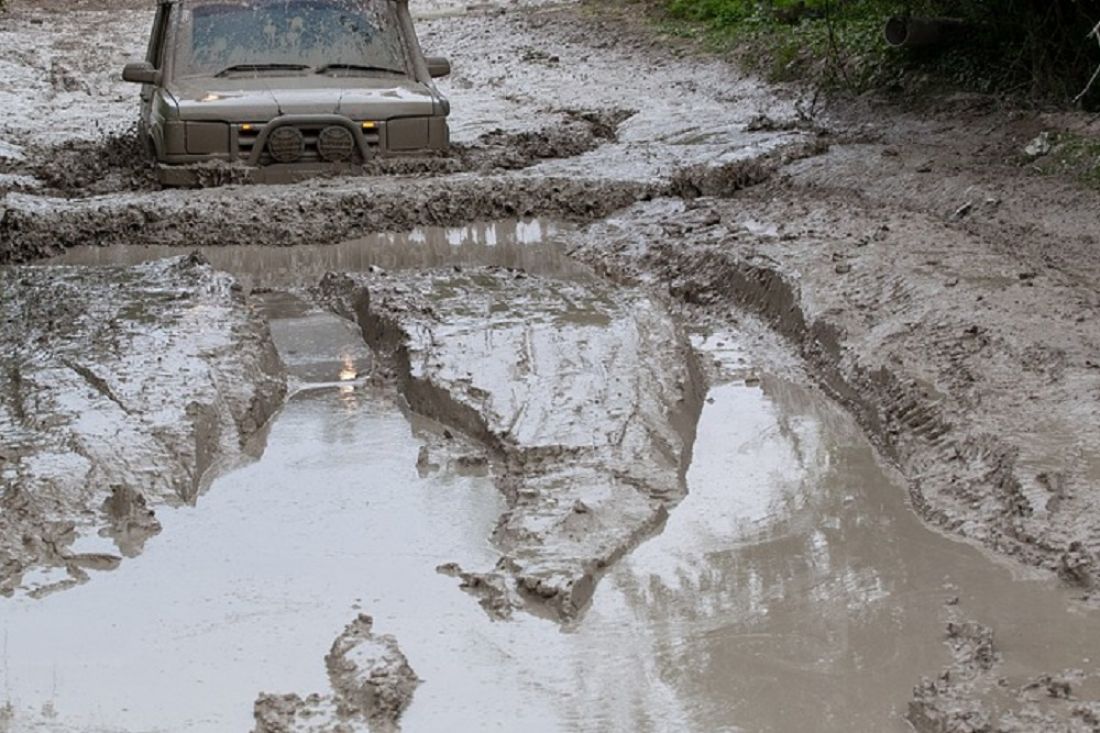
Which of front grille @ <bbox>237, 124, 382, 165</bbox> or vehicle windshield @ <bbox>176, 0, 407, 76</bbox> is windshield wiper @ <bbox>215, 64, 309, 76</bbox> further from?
front grille @ <bbox>237, 124, 382, 165</bbox>

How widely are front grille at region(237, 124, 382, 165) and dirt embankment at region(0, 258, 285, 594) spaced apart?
242 cm

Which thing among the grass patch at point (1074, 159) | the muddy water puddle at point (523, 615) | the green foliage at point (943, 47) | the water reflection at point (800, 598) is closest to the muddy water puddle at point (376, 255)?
the grass patch at point (1074, 159)

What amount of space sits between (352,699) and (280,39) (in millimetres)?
8194

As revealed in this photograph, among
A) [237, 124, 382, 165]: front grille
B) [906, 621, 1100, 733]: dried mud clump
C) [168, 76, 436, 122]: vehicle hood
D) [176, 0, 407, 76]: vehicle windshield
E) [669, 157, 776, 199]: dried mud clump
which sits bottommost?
[669, 157, 776, 199]: dried mud clump

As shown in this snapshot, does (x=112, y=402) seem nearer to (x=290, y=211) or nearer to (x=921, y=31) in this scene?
(x=290, y=211)

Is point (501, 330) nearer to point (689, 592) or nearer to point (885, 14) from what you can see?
point (689, 592)

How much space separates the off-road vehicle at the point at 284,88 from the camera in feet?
36.6

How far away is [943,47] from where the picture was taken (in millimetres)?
14117

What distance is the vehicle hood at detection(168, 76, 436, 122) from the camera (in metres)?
11.1

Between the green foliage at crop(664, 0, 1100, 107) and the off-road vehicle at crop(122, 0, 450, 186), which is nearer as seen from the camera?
the off-road vehicle at crop(122, 0, 450, 186)

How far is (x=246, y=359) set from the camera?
24.2ft

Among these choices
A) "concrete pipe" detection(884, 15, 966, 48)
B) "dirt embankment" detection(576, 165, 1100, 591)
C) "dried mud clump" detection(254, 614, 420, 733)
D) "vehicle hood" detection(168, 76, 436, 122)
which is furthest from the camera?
"concrete pipe" detection(884, 15, 966, 48)

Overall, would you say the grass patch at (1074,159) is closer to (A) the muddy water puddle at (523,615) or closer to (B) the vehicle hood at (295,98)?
(B) the vehicle hood at (295,98)

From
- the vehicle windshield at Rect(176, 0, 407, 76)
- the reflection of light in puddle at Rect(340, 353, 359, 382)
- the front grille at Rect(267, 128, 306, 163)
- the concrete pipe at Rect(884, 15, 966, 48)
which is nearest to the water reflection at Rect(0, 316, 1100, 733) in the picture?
the reflection of light in puddle at Rect(340, 353, 359, 382)
